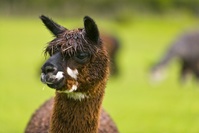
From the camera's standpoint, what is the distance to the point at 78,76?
682cm

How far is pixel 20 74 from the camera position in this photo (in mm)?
24203

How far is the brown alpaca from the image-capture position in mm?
6719

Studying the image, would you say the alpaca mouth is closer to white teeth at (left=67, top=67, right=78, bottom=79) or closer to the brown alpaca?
the brown alpaca

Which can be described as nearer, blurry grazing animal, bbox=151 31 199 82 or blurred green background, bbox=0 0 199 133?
blurred green background, bbox=0 0 199 133

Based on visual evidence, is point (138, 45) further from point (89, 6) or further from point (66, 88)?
point (66, 88)

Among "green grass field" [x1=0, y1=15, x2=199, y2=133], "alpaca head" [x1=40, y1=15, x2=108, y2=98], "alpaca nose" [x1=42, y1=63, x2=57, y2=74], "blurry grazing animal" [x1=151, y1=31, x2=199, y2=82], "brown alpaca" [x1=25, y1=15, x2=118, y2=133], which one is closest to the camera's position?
"alpaca nose" [x1=42, y1=63, x2=57, y2=74]

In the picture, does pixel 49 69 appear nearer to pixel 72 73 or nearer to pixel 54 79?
pixel 54 79

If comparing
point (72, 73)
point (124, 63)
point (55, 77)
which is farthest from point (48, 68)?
point (124, 63)

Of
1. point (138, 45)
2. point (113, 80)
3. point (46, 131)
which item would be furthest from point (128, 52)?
point (46, 131)

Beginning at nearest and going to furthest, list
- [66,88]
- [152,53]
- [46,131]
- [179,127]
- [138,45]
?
[66,88] → [46,131] → [179,127] → [152,53] → [138,45]

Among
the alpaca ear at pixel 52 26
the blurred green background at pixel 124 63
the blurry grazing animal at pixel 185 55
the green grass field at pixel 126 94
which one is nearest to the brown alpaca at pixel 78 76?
the alpaca ear at pixel 52 26

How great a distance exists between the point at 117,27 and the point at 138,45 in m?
13.6

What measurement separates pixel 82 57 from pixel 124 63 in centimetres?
2394

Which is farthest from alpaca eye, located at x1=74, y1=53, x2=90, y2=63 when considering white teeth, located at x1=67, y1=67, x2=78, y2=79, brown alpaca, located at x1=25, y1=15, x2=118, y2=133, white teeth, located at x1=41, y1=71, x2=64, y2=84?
white teeth, located at x1=41, y1=71, x2=64, y2=84
